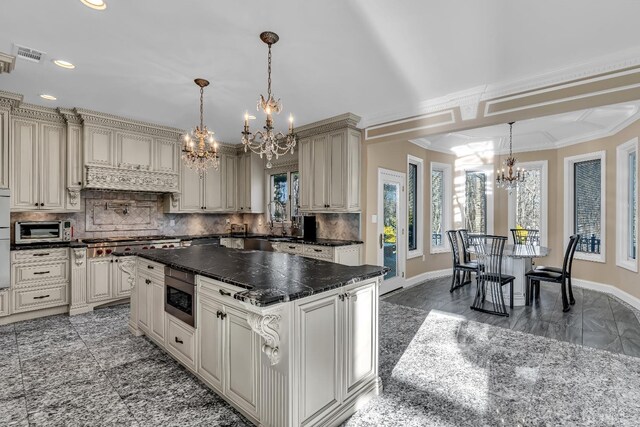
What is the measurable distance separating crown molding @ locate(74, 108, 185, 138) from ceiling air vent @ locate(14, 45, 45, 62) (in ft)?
5.14

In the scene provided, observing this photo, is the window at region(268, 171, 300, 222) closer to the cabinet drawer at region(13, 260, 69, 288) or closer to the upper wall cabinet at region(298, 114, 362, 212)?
the upper wall cabinet at region(298, 114, 362, 212)

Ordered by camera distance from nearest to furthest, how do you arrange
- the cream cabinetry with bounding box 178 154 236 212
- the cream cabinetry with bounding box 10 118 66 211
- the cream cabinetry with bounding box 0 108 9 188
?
the cream cabinetry with bounding box 0 108 9 188 → the cream cabinetry with bounding box 10 118 66 211 → the cream cabinetry with bounding box 178 154 236 212

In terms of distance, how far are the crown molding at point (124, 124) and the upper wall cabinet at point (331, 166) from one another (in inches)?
90.5

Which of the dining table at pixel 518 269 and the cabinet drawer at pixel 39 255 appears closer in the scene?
the cabinet drawer at pixel 39 255

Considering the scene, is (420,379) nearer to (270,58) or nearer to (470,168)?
(270,58)

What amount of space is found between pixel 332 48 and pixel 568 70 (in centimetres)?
234

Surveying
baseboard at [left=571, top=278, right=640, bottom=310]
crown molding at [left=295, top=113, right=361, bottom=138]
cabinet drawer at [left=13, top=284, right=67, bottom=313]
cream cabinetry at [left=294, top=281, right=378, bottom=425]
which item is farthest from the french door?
cabinet drawer at [left=13, top=284, right=67, bottom=313]

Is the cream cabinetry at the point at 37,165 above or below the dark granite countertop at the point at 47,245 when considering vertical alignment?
above

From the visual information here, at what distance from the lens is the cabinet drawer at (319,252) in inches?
180

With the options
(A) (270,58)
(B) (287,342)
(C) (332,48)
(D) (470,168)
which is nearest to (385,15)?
(C) (332,48)

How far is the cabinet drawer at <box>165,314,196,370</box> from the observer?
8.27ft

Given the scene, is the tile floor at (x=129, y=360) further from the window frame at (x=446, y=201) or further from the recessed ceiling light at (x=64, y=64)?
the recessed ceiling light at (x=64, y=64)

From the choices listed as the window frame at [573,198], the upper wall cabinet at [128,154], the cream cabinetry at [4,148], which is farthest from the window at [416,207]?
the cream cabinetry at [4,148]

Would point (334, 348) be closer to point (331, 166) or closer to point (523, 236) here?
point (331, 166)
